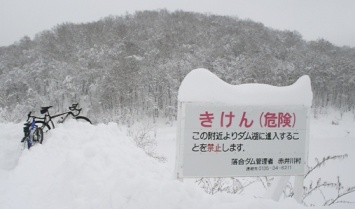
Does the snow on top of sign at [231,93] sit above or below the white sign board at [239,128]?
above

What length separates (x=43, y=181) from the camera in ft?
15.0

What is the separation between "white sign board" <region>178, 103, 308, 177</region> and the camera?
312 centimetres

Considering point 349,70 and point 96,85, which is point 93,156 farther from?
point 349,70

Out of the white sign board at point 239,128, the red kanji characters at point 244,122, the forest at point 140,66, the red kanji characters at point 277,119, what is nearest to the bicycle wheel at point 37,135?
the white sign board at point 239,128

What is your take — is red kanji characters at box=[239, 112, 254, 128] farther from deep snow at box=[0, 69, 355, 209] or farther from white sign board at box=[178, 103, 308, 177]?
deep snow at box=[0, 69, 355, 209]

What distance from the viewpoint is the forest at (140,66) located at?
32.8 metres

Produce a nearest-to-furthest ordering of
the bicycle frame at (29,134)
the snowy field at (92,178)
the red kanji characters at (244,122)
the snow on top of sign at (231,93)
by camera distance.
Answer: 1. the snowy field at (92,178)
2. the snow on top of sign at (231,93)
3. the red kanji characters at (244,122)
4. the bicycle frame at (29,134)

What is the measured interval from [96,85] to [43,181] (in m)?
29.3

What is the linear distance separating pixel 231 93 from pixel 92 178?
230 centimetres

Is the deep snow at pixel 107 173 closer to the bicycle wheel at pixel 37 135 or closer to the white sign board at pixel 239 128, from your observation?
the white sign board at pixel 239 128

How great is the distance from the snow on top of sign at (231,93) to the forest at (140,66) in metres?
27.3

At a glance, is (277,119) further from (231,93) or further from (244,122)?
(231,93)

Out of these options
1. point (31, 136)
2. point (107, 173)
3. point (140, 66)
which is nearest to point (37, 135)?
point (31, 136)

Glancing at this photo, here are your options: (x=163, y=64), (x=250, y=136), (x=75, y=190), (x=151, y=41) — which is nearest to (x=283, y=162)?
(x=250, y=136)
